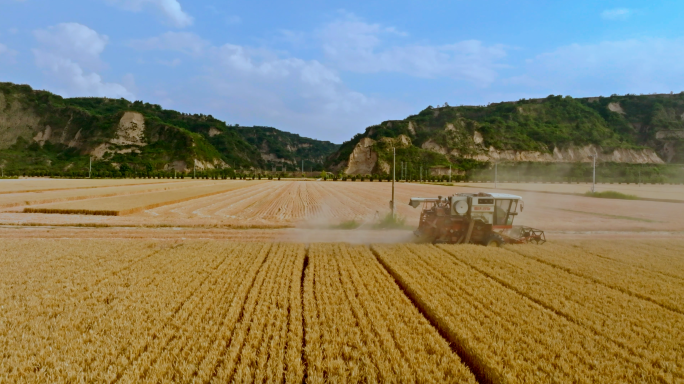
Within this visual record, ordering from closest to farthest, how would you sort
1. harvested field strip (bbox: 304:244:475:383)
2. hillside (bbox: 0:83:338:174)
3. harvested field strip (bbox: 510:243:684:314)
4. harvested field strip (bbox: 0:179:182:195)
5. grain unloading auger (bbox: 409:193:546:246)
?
harvested field strip (bbox: 304:244:475:383)
harvested field strip (bbox: 510:243:684:314)
grain unloading auger (bbox: 409:193:546:246)
harvested field strip (bbox: 0:179:182:195)
hillside (bbox: 0:83:338:174)

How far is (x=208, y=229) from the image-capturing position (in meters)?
21.7

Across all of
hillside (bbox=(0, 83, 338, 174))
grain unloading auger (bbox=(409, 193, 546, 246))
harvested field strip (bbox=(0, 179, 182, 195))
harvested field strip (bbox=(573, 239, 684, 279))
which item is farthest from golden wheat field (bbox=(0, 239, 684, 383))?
hillside (bbox=(0, 83, 338, 174))

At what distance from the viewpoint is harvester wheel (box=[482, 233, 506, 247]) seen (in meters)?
15.5

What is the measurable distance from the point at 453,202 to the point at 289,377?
11.5 m

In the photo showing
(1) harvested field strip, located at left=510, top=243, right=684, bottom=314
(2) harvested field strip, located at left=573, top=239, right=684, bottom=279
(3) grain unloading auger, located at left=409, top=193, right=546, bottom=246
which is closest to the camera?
(1) harvested field strip, located at left=510, top=243, right=684, bottom=314

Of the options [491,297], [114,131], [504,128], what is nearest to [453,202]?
[491,297]

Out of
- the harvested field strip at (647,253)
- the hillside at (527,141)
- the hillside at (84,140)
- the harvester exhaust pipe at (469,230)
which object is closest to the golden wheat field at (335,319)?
the harvested field strip at (647,253)

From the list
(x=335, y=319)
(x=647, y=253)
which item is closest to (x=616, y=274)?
(x=647, y=253)

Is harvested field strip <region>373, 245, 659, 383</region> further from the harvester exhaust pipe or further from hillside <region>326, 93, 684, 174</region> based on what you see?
hillside <region>326, 93, 684, 174</region>

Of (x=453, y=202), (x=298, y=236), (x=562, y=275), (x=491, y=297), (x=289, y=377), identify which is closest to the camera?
(x=289, y=377)

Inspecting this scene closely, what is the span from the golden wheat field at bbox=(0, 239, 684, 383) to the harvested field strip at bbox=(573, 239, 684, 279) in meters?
0.19

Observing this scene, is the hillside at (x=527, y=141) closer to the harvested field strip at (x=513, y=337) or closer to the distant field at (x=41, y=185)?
the distant field at (x=41, y=185)

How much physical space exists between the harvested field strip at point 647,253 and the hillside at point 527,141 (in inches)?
5279

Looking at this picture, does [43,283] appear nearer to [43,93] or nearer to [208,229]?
[208,229]
